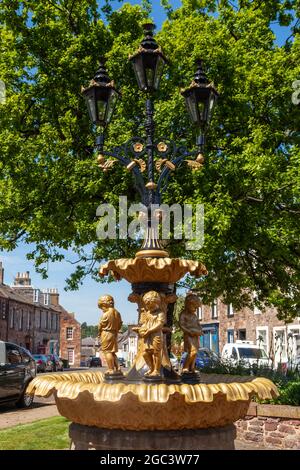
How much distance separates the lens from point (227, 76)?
13.5m

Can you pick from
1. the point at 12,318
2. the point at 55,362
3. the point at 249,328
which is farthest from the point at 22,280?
the point at 249,328

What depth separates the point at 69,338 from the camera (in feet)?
249

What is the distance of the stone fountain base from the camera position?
5238 mm

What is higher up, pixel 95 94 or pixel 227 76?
pixel 227 76

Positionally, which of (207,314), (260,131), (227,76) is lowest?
(207,314)

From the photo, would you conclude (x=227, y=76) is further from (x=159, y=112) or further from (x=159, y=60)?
(x=159, y=60)

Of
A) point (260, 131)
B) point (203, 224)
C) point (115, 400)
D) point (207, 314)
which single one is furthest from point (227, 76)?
point (207, 314)

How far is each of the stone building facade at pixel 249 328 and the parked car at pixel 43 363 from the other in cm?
1307

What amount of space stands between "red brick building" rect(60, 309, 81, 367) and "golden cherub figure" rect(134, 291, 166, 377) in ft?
232

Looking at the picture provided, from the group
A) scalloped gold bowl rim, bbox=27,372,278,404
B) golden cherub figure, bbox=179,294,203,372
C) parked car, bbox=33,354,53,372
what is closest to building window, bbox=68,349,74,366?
parked car, bbox=33,354,53,372

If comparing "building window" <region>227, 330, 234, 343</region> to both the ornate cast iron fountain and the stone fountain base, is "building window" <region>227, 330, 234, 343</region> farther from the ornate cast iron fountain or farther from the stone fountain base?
the stone fountain base

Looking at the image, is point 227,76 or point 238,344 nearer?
point 227,76

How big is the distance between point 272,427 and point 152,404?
5872 millimetres
